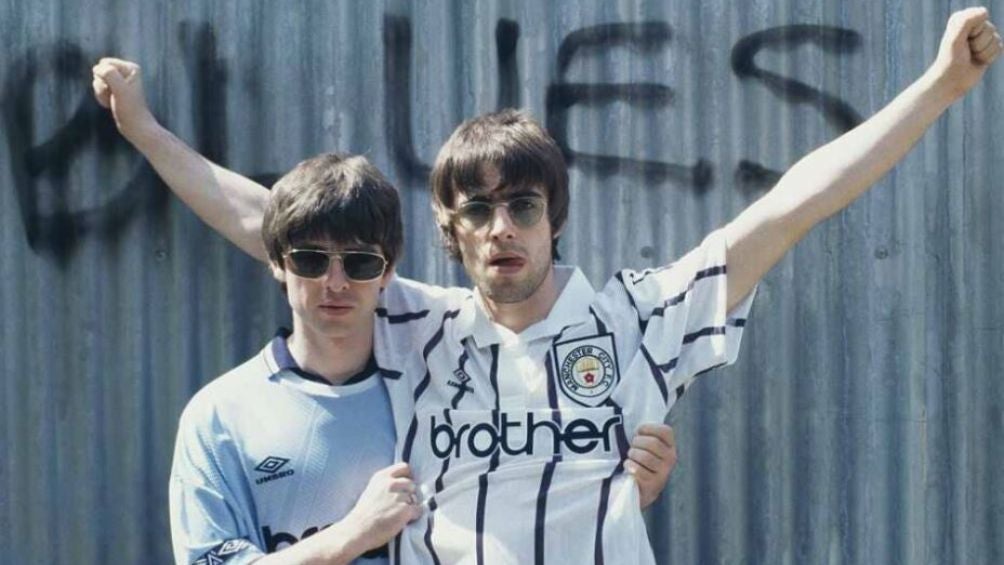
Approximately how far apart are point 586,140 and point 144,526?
164cm

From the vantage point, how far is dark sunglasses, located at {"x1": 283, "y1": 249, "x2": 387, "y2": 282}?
3.29m

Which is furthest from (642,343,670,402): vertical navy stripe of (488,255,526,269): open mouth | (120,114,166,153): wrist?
(120,114,166,153): wrist

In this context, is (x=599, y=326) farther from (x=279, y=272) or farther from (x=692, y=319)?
(x=279, y=272)

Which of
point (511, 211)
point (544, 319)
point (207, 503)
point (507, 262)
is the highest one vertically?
point (511, 211)

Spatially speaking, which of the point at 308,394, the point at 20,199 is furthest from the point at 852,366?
the point at 20,199

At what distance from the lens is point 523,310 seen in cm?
341

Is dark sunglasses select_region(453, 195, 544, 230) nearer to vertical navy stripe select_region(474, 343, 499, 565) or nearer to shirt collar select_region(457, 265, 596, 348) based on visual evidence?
shirt collar select_region(457, 265, 596, 348)

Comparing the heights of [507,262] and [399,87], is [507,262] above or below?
below

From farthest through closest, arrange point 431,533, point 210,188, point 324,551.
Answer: point 210,188
point 431,533
point 324,551

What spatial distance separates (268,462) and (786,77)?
1855 mm

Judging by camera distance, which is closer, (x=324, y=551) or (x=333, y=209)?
(x=324, y=551)

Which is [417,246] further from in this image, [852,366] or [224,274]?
[852,366]

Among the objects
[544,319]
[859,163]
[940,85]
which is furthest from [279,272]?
[940,85]

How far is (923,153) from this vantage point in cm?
426
